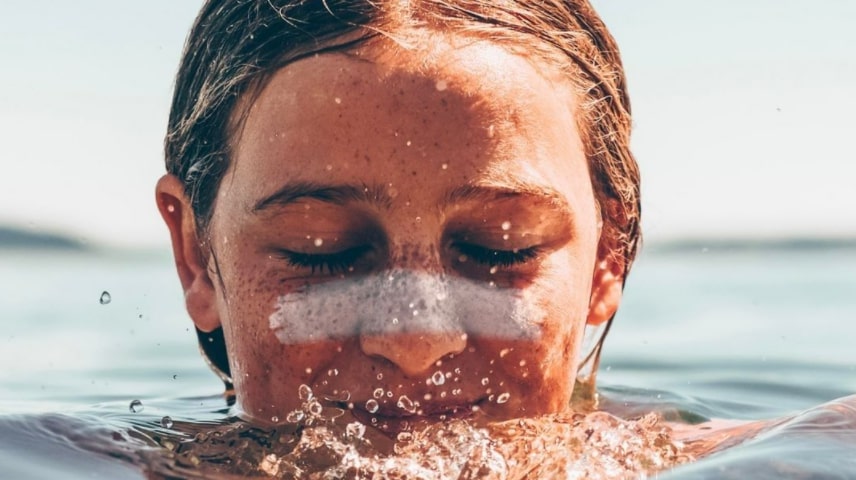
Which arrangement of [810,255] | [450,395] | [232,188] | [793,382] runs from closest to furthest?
[450,395]
[232,188]
[793,382]
[810,255]

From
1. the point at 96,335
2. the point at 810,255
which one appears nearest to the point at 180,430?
the point at 96,335

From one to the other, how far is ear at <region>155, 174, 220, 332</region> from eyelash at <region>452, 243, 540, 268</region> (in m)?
0.84

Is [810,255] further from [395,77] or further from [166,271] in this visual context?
[395,77]

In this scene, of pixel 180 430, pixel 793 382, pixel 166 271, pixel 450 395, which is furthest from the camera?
pixel 166 271

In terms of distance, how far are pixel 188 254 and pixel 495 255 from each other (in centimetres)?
104

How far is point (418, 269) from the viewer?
9.52 ft

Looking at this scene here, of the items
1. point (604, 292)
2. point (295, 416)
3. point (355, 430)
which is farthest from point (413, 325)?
point (604, 292)

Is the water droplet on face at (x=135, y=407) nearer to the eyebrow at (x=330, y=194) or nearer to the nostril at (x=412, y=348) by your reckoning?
the eyebrow at (x=330, y=194)

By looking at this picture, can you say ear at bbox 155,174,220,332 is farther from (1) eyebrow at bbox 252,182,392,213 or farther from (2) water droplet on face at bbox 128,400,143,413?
(2) water droplet on face at bbox 128,400,143,413

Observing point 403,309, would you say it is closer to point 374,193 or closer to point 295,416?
Result: point 374,193

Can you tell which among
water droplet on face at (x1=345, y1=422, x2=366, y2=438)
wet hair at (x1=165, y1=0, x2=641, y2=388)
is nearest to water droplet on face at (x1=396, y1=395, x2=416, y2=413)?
water droplet on face at (x1=345, y1=422, x2=366, y2=438)

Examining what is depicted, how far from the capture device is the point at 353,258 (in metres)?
2.97

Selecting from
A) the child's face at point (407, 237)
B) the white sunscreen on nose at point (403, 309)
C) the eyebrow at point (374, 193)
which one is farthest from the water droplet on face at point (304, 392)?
the eyebrow at point (374, 193)

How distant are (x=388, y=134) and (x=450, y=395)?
65 centimetres
